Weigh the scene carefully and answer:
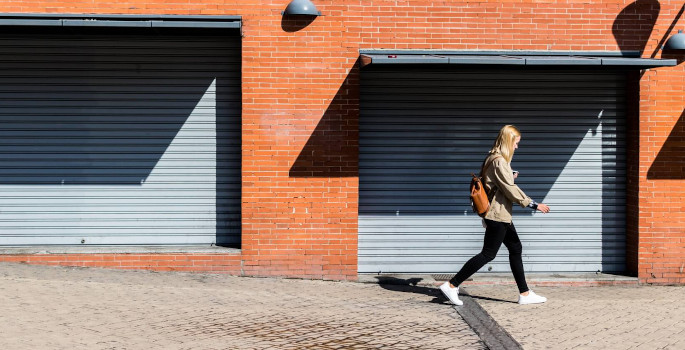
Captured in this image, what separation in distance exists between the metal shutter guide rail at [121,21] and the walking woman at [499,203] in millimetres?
3284

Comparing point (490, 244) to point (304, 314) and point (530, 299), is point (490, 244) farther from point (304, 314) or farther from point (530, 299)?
point (304, 314)

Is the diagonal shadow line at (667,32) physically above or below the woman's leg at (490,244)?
above

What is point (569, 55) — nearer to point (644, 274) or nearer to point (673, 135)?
point (673, 135)

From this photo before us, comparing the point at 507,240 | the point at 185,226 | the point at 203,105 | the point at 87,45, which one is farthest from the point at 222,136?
the point at 507,240

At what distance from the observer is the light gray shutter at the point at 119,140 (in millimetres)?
11836

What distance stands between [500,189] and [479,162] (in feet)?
7.00

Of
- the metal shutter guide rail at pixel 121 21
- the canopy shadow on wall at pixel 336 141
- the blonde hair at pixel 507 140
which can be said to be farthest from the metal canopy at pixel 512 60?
the metal shutter guide rail at pixel 121 21

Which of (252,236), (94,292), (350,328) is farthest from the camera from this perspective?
(252,236)

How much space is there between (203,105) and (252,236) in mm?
1699

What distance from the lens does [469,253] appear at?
40.2ft

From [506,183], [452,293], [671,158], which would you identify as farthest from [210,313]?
[671,158]

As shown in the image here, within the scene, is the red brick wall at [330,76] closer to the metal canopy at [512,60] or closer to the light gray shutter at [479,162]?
the light gray shutter at [479,162]

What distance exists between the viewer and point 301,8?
11.4 metres

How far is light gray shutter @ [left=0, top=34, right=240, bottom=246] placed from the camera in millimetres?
11836
